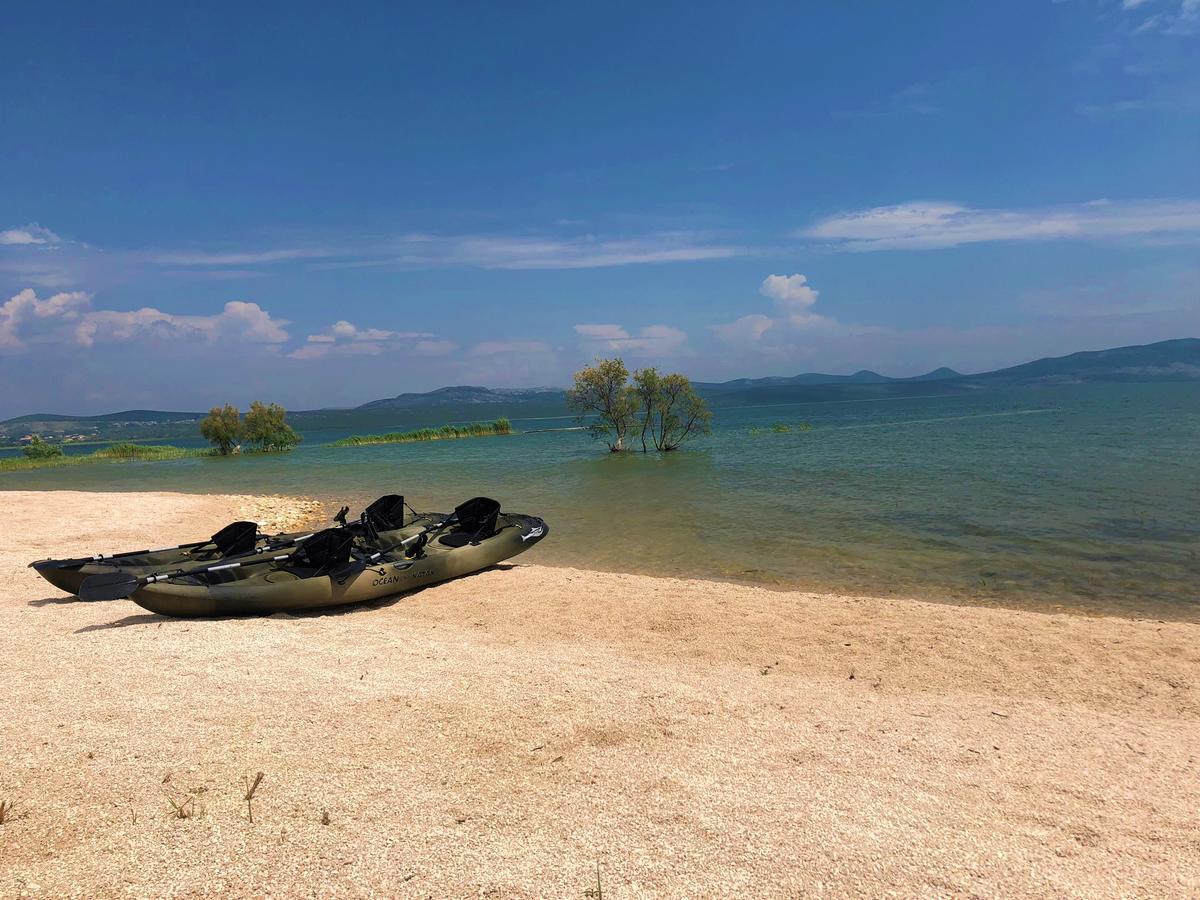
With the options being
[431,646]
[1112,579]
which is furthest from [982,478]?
[431,646]

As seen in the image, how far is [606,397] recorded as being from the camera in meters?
50.1

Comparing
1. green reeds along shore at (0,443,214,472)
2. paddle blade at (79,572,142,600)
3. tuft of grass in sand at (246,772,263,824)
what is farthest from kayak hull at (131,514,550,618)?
green reeds along shore at (0,443,214,472)

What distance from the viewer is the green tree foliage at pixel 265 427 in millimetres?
65625

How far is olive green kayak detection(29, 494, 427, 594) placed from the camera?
10.6 metres

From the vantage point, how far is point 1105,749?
6.02m

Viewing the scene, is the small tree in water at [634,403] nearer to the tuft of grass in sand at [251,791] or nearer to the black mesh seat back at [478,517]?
the black mesh seat back at [478,517]

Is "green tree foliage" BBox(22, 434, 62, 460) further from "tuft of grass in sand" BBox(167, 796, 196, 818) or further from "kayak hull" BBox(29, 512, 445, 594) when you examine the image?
"tuft of grass in sand" BBox(167, 796, 196, 818)

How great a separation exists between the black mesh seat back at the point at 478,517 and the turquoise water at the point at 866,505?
2.06 m

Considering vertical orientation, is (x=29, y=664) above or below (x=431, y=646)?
above

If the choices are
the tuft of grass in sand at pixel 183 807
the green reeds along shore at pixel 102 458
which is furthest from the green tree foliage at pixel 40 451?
the tuft of grass in sand at pixel 183 807

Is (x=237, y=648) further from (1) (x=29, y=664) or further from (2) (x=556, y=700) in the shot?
(2) (x=556, y=700)

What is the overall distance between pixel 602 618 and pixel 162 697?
247 inches

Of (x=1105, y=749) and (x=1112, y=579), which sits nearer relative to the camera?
(x=1105, y=749)

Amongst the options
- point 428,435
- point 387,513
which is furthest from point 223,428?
point 387,513
